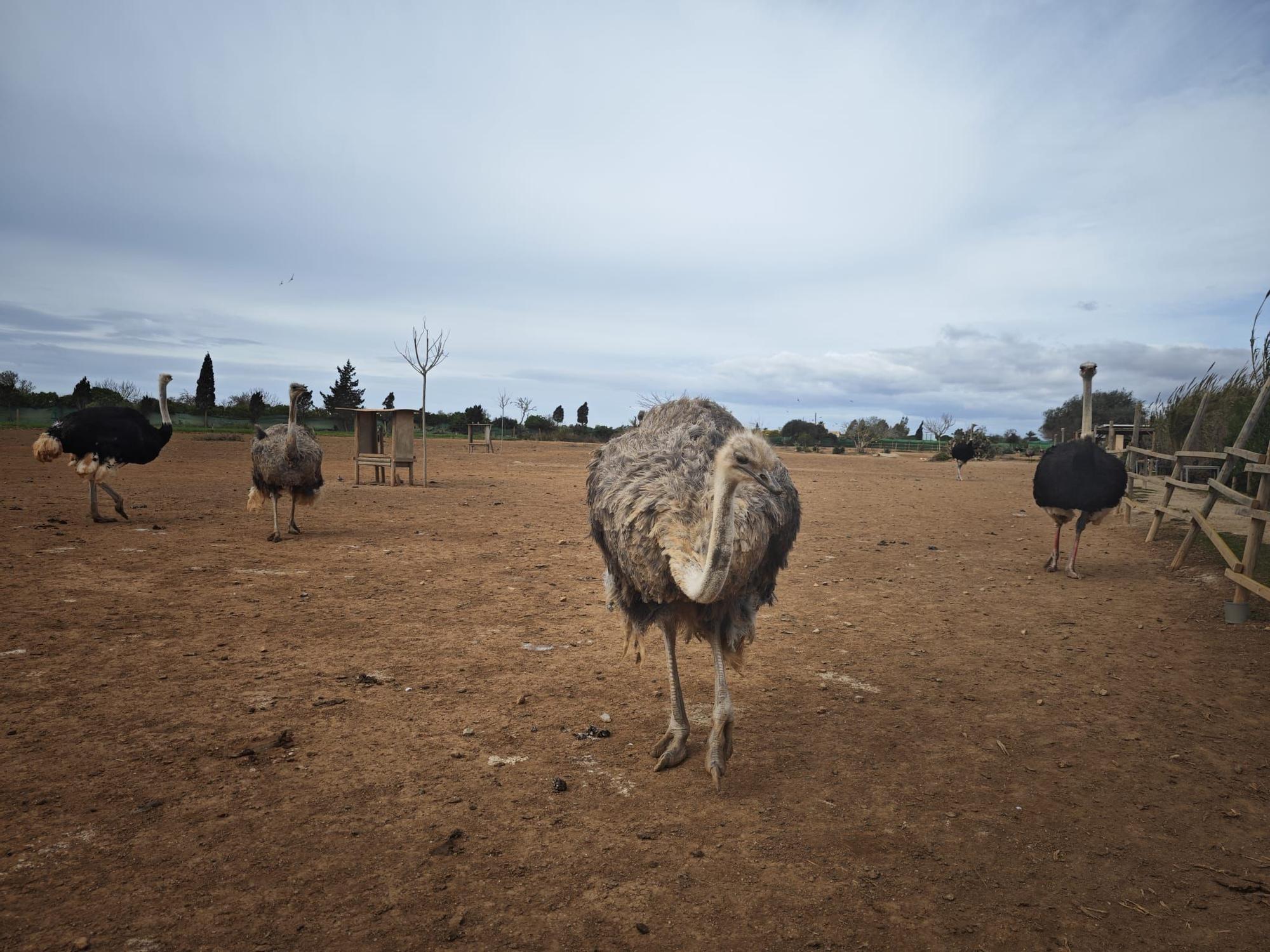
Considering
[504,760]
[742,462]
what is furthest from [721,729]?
[742,462]

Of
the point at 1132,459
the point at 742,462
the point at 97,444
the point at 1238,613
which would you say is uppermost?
the point at 1132,459

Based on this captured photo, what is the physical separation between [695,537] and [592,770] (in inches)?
51.8

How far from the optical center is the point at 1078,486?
28.2 ft

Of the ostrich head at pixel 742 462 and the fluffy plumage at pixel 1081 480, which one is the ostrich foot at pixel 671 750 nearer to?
the ostrich head at pixel 742 462

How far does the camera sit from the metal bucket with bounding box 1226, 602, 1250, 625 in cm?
642

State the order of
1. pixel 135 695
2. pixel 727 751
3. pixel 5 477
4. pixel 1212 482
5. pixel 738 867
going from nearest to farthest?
pixel 738 867 → pixel 727 751 → pixel 135 695 → pixel 1212 482 → pixel 5 477

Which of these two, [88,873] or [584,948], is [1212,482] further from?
Answer: [88,873]

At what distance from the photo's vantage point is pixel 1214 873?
9.58ft

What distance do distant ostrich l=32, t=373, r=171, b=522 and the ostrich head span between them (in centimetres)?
993

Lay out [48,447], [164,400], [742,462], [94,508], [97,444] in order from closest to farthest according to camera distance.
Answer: [742,462]
[94,508]
[97,444]
[48,447]
[164,400]

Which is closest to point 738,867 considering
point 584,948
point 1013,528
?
point 584,948

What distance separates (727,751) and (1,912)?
2848mm

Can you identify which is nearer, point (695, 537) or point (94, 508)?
point (695, 537)

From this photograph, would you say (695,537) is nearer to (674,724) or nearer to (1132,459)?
(674,724)
